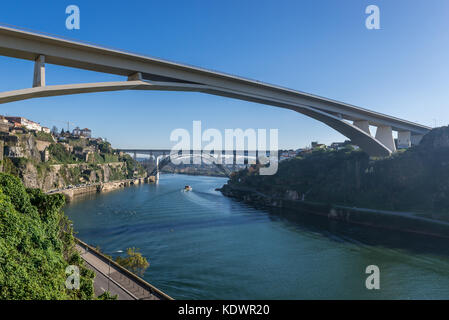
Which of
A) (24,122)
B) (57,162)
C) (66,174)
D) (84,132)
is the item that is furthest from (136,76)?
(84,132)

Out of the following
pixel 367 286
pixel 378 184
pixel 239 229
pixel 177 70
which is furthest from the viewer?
pixel 378 184

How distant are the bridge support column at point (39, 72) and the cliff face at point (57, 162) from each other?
46.9ft

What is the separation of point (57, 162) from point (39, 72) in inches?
1530

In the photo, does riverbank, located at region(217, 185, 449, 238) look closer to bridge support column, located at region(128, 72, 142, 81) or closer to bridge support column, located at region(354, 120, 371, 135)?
bridge support column, located at region(354, 120, 371, 135)

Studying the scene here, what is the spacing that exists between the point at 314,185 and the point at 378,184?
6.97 m

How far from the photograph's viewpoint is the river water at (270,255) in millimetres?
9938

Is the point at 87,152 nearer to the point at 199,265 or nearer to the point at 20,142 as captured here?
the point at 20,142

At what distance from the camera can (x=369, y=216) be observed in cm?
2062

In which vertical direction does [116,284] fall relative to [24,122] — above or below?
below

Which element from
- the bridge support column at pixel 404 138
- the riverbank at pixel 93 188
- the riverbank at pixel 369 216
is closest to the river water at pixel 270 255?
the riverbank at pixel 369 216

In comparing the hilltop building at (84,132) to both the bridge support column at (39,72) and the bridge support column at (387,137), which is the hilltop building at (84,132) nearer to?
the bridge support column at (39,72)

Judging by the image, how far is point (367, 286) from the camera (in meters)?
10.4

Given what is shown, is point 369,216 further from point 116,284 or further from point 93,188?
point 93,188
